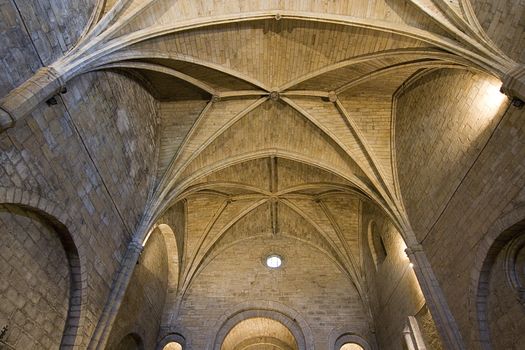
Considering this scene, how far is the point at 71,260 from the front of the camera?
6.81m

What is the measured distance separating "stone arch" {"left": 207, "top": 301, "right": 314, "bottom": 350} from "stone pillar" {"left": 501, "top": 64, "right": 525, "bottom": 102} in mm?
9790

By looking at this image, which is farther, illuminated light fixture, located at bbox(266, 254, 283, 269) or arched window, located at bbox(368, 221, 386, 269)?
illuminated light fixture, located at bbox(266, 254, 283, 269)

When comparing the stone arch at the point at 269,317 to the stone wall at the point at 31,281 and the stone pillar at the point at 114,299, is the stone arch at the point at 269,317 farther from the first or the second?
the stone wall at the point at 31,281

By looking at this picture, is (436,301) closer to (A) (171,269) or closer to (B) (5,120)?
(B) (5,120)

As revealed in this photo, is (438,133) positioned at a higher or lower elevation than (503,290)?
higher

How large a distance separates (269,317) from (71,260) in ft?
27.1

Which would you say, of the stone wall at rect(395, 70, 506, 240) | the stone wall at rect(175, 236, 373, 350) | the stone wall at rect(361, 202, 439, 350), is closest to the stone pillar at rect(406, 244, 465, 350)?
the stone wall at rect(395, 70, 506, 240)

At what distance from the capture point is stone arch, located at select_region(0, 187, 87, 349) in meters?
5.90

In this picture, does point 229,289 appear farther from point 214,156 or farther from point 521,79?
point 521,79

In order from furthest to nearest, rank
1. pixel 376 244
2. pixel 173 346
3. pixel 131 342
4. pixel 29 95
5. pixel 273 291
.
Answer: pixel 273 291, pixel 376 244, pixel 173 346, pixel 131 342, pixel 29 95

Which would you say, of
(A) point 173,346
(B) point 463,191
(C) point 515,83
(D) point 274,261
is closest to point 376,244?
(D) point 274,261

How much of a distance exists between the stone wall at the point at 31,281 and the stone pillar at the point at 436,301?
7437 millimetres

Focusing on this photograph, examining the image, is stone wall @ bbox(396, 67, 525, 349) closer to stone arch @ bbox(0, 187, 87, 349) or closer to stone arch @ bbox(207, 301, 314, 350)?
stone arch @ bbox(207, 301, 314, 350)

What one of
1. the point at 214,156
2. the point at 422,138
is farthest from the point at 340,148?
the point at 214,156
